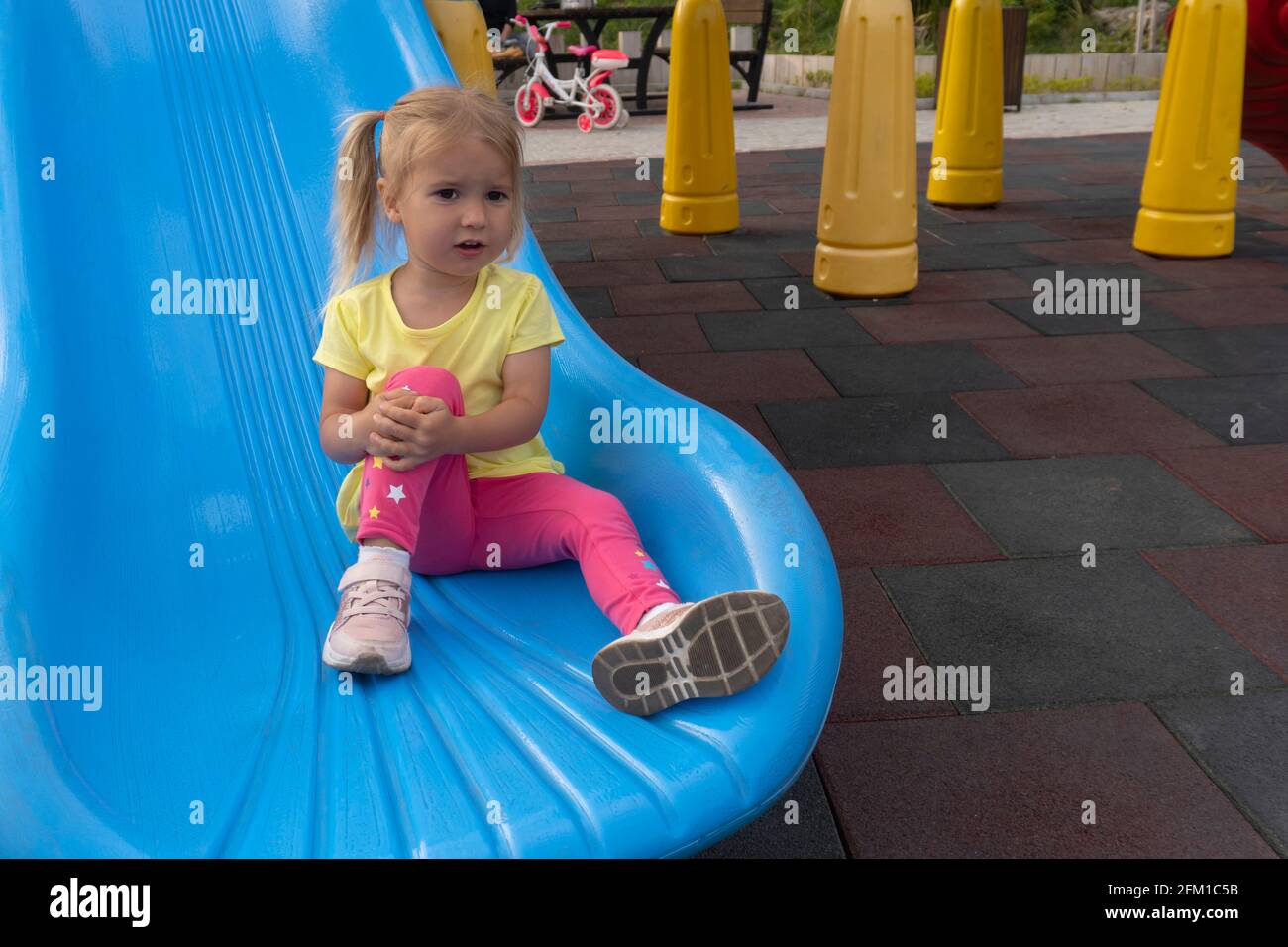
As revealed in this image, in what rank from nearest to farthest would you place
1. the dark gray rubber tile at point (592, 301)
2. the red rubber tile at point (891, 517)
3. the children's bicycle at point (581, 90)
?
the red rubber tile at point (891, 517) < the dark gray rubber tile at point (592, 301) < the children's bicycle at point (581, 90)

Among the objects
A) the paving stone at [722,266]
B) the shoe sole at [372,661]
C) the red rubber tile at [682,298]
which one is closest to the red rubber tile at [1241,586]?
the shoe sole at [372,661]

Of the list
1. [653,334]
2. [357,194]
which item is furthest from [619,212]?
[357,194]

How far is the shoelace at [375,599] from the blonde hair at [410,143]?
1.64 ft

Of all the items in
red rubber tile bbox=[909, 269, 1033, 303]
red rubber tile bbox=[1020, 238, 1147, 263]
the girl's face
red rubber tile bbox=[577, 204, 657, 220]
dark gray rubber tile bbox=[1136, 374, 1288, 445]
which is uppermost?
the girl's face

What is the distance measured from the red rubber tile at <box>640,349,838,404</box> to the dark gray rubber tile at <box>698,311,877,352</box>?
3.5 inches

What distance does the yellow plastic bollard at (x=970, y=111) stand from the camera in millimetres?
4918

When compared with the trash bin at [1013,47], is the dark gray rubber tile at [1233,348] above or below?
below

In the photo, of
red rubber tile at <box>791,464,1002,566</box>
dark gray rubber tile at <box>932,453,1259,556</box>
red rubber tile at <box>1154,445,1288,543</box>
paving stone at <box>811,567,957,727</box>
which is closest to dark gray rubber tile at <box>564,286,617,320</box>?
Answer: red rubber tile at <box>791,464,1002,566</box>

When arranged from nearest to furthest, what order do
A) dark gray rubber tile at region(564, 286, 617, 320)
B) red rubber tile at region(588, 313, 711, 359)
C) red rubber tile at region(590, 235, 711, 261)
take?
1. red rubber tile at region(588, 313, 711, 359)
2. dark gray rubber tile at region(564, 286, 617, 320)
3. red rubber tile at region(590, 235, 711, 261)

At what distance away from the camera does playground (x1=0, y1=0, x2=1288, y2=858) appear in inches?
53.1

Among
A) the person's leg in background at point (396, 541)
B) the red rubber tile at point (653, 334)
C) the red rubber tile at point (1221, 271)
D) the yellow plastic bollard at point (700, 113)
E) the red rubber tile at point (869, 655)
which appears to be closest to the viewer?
the person's leg in background at point (396, 541)

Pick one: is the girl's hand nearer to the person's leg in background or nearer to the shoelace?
the person's leg in background

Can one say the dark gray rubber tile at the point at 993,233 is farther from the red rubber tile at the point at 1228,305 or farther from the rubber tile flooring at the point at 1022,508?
the red rubber tile at the point at 1228,305

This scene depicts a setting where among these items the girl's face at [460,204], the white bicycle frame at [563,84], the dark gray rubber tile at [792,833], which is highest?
the white bicycle frame at [563,84]
